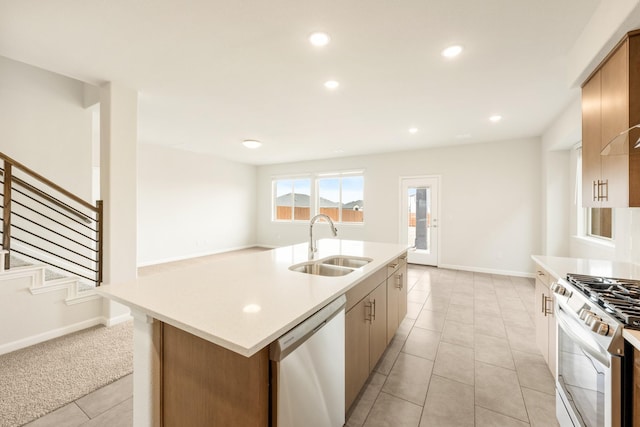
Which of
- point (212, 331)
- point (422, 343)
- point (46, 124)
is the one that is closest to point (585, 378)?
point (422, 343)

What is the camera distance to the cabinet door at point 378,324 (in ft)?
6.33

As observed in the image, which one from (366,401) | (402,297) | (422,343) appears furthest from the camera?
(402,297)

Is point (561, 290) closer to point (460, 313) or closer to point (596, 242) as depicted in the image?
point (460, 313)

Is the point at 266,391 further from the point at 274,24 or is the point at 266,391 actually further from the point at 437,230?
the point at 437,230

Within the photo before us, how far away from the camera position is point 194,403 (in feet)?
3.69

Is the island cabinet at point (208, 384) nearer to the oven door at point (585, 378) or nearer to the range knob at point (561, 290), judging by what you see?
the oven door at point (585, 378)

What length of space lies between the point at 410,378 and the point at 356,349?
74 cm

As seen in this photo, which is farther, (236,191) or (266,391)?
(236,191)

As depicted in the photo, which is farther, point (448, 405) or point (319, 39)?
point (319, 39)

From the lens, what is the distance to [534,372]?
2.12 metres

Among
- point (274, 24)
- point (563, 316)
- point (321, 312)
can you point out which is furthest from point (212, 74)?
point (563, 316)

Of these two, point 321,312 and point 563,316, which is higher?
point 321,312

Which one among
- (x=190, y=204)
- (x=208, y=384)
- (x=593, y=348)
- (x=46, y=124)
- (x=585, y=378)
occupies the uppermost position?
(x=46, y=124)

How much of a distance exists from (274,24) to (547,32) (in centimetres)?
207
